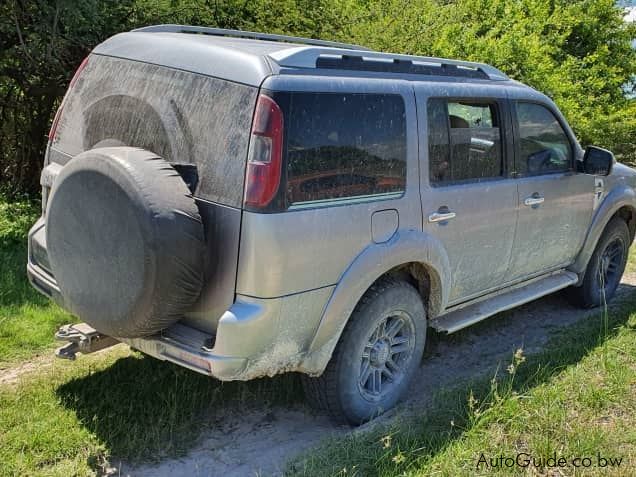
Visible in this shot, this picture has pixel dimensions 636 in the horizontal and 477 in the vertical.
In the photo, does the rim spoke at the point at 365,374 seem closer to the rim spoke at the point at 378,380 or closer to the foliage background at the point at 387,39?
the rim spoke at the point at 378,380

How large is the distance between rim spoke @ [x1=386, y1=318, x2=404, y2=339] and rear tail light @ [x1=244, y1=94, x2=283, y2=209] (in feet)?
4.19

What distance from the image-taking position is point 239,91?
3.06 meters

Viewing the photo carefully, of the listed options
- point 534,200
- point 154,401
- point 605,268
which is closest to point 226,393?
point 154,401

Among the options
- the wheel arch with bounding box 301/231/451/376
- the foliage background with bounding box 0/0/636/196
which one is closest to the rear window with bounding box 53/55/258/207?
the wheel arch with bounding box 301/231/451/376

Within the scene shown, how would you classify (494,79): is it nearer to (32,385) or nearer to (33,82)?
(32,385)

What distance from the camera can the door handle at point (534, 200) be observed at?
15.1 feet

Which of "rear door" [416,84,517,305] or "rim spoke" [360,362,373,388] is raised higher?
"rear door" [416,84,517,305]

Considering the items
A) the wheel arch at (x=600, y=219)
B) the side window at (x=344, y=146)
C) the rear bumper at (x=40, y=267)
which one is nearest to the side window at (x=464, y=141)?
the side window at (x=344, y=146)

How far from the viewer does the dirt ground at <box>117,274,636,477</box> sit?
333 cm

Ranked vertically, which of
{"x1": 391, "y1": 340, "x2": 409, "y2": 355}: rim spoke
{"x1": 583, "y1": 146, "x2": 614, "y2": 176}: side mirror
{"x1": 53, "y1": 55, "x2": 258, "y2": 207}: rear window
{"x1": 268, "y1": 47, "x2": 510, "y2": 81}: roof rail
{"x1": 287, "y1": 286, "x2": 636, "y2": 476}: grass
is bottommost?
{"x1": 287, "y1": 286, "x2": 636, "y2": 476}: grass

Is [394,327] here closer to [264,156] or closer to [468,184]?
[468,184]

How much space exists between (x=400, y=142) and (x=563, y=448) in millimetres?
1827

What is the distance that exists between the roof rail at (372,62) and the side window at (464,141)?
0.75 feet

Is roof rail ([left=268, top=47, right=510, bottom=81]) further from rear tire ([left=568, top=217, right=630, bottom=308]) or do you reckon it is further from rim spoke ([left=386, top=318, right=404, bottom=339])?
rear tire ([left=568, top=217, right=630, bottom=308])
